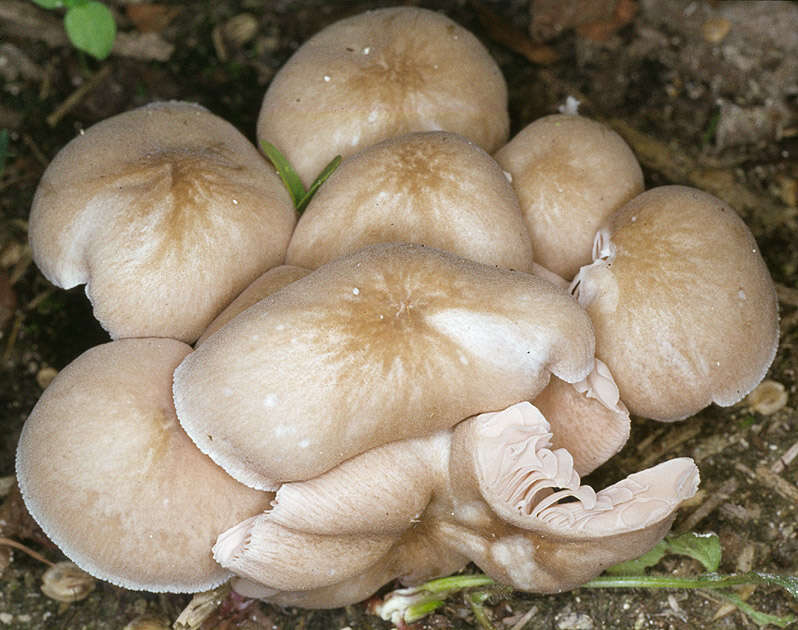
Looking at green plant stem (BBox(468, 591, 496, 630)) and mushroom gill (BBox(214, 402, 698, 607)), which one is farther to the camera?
green plant stem (BBox(468, 591, 496, 630))

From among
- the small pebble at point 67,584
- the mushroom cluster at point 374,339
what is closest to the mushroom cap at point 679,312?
the mushroom cluster at point 374,339

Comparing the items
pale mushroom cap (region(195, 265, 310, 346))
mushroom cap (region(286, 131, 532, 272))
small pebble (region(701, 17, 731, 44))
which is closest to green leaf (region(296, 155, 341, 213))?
mushroom cap (region(286, 131, 532, 272))

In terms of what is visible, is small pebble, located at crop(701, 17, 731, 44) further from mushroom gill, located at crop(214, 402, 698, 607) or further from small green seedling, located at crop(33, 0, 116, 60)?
small green seedling, located at crop(33, 0, 116, 60)

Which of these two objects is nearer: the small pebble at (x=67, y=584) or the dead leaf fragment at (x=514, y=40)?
the small pebble at (x=67, y=584)

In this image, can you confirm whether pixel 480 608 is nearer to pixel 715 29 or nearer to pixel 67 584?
pixel 67 584

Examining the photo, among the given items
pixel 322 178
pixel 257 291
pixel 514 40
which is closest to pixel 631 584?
pixel 257 291

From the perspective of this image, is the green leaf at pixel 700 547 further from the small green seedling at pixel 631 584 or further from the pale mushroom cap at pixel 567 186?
the pale mushroom cap at pixel 567 186
